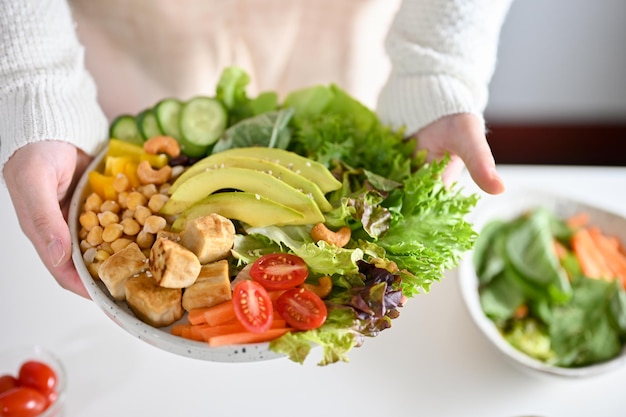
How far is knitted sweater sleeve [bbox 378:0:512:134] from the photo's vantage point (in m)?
1.64

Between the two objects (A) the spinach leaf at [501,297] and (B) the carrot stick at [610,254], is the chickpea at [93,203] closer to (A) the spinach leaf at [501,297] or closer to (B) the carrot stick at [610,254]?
(A) the spinach leaf at [501,297]

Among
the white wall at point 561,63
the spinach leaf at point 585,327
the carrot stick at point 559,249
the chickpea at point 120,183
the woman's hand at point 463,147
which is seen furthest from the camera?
the white wall at point 561,63

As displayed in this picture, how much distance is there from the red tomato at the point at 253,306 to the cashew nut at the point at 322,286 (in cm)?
10

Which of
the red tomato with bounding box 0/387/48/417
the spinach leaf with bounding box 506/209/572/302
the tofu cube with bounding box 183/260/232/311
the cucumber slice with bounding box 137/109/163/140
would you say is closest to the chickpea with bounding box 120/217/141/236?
the tofu cube with bounding box 183/260/232/311

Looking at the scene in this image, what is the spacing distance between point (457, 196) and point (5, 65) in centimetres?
112

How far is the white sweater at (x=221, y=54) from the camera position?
1536 millimetres

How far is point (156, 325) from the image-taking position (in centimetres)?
128

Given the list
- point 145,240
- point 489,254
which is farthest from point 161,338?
point 489,254

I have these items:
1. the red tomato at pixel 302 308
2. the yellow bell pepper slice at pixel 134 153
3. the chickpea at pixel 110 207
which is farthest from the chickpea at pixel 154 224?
the red tomato at pixel 302 308

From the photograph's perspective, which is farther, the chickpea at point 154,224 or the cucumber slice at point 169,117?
the cucumber slice at point 169,117

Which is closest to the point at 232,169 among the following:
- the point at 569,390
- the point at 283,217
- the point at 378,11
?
the point at 283,217

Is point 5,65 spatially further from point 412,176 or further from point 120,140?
point 412,176

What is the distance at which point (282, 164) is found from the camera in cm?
150

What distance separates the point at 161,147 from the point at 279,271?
0.53 m
